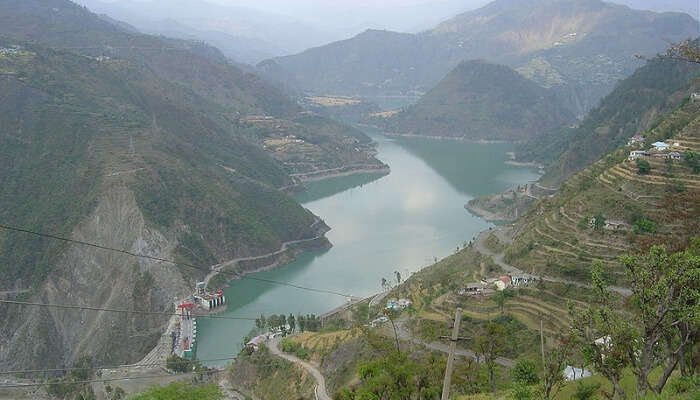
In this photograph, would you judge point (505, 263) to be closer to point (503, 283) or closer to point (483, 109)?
point (503, 283)

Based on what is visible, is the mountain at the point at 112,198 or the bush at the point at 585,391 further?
the mountain at the point at 112,198

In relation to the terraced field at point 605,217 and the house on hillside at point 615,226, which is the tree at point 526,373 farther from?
the house on hillside at point 615,226

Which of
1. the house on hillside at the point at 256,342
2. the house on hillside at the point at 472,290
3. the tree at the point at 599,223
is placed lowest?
the house on hillside at the point at 256,342

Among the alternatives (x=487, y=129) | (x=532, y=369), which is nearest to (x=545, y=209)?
(x=532, y=369)

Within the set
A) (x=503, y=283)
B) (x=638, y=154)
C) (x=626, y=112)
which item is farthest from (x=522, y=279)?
(x=626, y=112)

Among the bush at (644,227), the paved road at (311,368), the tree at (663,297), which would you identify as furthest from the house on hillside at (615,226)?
the tree at (663,297)

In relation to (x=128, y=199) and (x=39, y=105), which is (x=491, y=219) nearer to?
(x=128, y=199)

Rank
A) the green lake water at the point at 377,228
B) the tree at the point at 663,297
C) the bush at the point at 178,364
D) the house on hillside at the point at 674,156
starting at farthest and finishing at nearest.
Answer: the green lake water at the point at 377,228 < the bush at the point at 178,364 < the house on hillside at the point at 674,156 < the tree at the point at 663,297
